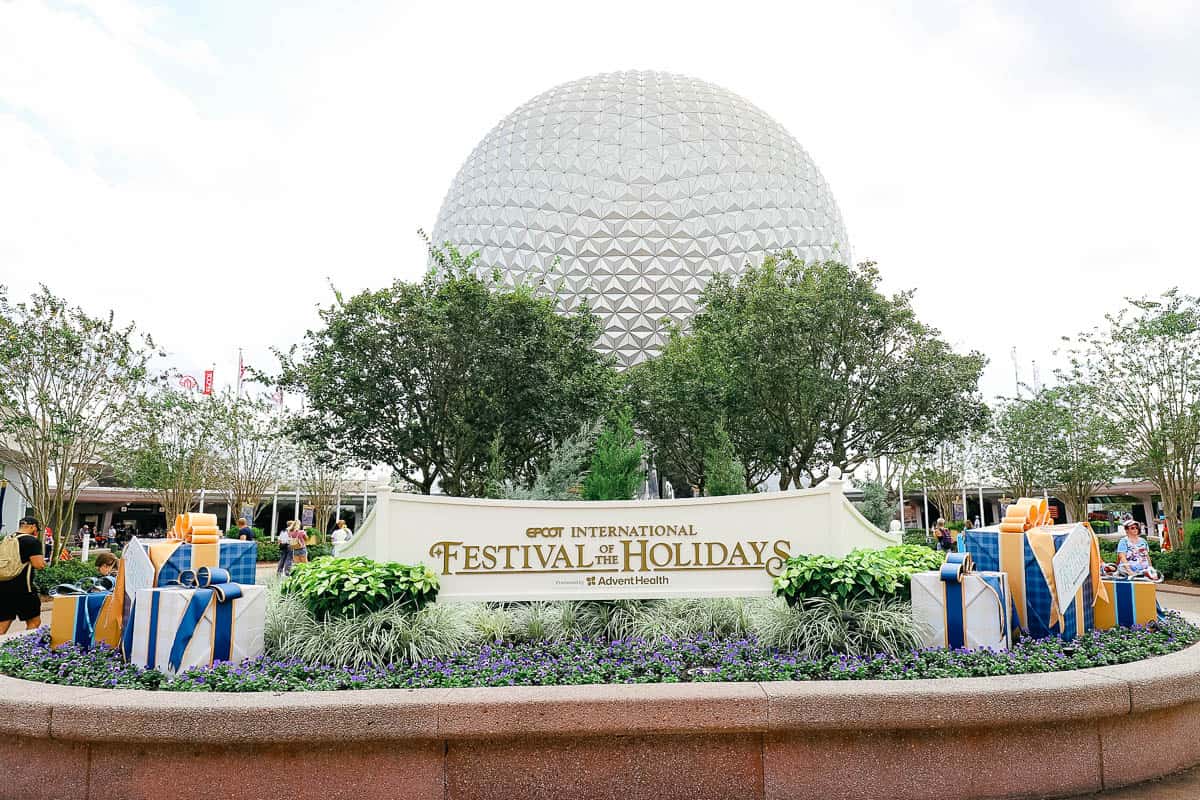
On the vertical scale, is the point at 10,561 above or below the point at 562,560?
below

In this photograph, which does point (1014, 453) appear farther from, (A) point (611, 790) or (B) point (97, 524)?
(B) point (97, 524)

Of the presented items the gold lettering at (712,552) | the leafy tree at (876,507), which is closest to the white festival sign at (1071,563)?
the gold lettering at (712,552)

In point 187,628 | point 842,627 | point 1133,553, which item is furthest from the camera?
point 1133,553

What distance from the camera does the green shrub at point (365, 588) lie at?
700cm

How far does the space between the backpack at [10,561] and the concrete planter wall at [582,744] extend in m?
7.23

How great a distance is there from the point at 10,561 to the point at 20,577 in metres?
0.25

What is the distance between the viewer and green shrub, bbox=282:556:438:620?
7002mm

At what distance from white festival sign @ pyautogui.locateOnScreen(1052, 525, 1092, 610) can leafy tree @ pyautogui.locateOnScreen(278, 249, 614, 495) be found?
13.1m

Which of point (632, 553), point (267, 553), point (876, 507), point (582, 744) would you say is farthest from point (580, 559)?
point (876, 507)

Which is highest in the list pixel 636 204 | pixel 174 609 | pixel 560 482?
pixel 636 204

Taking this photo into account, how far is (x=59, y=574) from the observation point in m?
17.7

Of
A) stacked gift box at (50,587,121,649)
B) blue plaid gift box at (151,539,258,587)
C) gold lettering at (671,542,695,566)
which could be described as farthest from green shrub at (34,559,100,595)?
gold lettering at (671,542,695,566)

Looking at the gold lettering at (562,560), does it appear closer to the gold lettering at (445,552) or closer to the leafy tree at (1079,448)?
the gold lettering at (445,552)

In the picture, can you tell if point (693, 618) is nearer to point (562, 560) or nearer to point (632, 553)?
point (632, 553)
